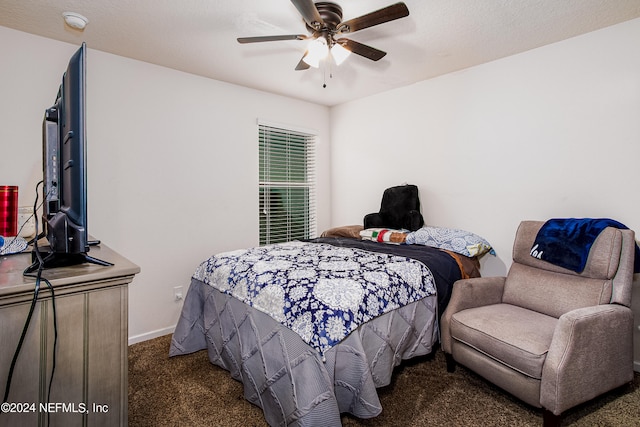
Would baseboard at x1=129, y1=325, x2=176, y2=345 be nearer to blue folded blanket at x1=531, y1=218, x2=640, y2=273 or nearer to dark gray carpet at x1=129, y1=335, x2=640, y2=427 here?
dark gray carpet at x1=129, y1=335, x2=640, y2=427

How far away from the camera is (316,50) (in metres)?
2.13

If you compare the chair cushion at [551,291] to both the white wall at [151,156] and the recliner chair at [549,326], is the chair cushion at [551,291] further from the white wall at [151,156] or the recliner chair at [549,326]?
the white wall at [151,156]

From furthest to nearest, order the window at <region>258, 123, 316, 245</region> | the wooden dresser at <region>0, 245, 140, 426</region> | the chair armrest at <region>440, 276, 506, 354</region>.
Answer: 1. the window at <region>258, 123, 316, 245</region>
2. the chair armrest at <region>440, 276, 506, 354</region>
3. the wooden dresser at <region>0, 245, 140, 426</region>

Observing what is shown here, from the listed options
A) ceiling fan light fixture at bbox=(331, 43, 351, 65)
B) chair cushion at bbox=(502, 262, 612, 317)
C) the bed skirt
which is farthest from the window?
chair cushion at bbox=(502, 262, 612, 317)

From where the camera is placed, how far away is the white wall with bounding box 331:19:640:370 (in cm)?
236

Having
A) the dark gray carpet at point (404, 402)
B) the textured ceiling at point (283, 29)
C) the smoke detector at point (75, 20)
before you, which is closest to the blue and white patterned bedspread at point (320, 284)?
the dark gray carpet at point (404, 402)

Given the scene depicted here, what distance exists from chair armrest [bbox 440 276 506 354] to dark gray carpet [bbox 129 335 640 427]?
0.92ft

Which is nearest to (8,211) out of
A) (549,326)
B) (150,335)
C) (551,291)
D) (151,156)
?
(151,156)

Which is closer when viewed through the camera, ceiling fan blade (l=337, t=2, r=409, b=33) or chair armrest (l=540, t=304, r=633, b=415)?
chair armrest (l=540, t=304, r=633, b=415)

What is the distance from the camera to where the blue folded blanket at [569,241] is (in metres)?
2.11

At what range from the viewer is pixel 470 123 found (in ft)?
10.4

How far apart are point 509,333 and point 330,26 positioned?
213 cm

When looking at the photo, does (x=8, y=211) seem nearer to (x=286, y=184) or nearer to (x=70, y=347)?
(x=70, y=347)

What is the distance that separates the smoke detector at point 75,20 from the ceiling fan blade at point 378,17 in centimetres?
174
